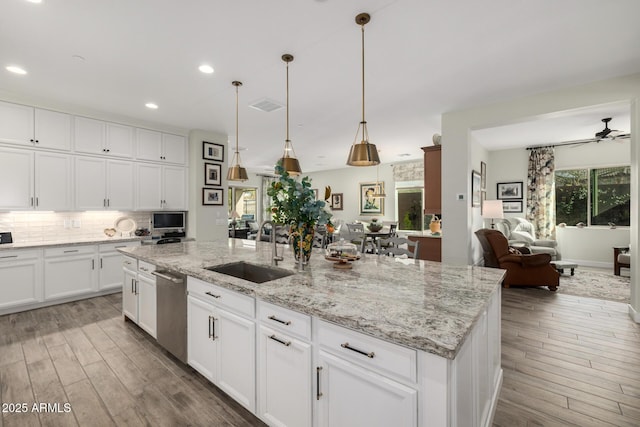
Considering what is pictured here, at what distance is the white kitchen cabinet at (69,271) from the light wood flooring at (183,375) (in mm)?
457

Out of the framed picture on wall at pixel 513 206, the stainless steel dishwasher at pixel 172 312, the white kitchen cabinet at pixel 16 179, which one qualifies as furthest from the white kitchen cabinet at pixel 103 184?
the framed picture on wall at pixel 513 206

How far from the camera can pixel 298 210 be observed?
2059mm

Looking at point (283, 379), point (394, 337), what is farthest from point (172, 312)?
point (394, 337)

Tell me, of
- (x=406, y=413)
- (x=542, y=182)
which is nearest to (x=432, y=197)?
(x=542, y=182)

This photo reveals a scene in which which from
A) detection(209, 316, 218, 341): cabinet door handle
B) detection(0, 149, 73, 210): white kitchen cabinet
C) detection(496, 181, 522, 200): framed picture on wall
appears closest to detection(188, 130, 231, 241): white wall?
detection(0, 149, 73, 210): white kitchen cabinet

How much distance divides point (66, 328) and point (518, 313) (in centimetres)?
521

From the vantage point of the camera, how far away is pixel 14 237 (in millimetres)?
3955

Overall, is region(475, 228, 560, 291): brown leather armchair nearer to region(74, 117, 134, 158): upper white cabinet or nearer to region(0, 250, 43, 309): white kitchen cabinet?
region(74, 117, 134, 158): upper white cabinet

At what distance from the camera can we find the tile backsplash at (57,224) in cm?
397

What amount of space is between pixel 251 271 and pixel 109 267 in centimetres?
321

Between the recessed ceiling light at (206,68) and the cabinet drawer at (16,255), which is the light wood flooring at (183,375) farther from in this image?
the recessed ceiling light at (206,68)

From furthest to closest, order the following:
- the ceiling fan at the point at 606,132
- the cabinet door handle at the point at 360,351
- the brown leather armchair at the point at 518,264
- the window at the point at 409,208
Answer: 1. the window at the point at 409,208
2. the ceiling fan at the point at 606,132
3. the brown leather armchair at the point at 518,264
4. the cabinet door handle at the point at 360,351

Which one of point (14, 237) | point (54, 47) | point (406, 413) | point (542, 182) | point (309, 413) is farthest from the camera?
Result: point (542, 182)

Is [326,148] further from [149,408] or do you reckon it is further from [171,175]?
[149,408]
